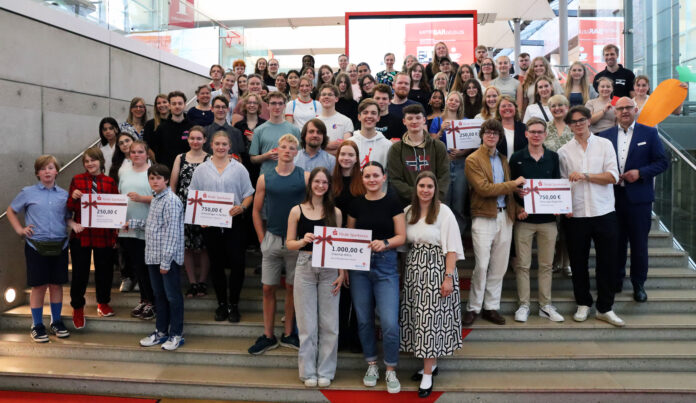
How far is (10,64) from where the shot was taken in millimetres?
5371

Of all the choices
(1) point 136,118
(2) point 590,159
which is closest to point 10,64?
(1) point 136,118

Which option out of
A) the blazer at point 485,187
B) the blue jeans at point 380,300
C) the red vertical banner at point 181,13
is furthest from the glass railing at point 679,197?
the red vertical banner at point 181,13

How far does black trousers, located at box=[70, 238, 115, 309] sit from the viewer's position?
4.82 m

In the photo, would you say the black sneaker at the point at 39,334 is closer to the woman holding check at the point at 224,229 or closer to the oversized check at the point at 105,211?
the oversized check at the point at 105,211

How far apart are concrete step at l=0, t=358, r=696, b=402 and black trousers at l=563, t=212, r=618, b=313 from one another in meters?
0.73

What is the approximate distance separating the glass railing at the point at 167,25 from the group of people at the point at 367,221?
220 centimetres

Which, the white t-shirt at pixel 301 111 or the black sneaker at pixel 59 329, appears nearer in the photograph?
the black sneaker at pixel 59 329

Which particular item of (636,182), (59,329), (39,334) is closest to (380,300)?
(636,182)

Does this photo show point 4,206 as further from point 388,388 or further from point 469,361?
point 469,361

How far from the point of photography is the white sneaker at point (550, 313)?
15.2ft

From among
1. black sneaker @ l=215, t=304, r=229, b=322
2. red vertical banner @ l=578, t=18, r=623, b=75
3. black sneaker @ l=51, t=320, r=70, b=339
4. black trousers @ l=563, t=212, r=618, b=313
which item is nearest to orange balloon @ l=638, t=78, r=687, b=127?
black trousers @ l=563, t=212, r=618, b=313

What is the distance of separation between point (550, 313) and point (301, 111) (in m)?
3.57

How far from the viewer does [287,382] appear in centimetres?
405

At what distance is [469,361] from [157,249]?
296 cm
